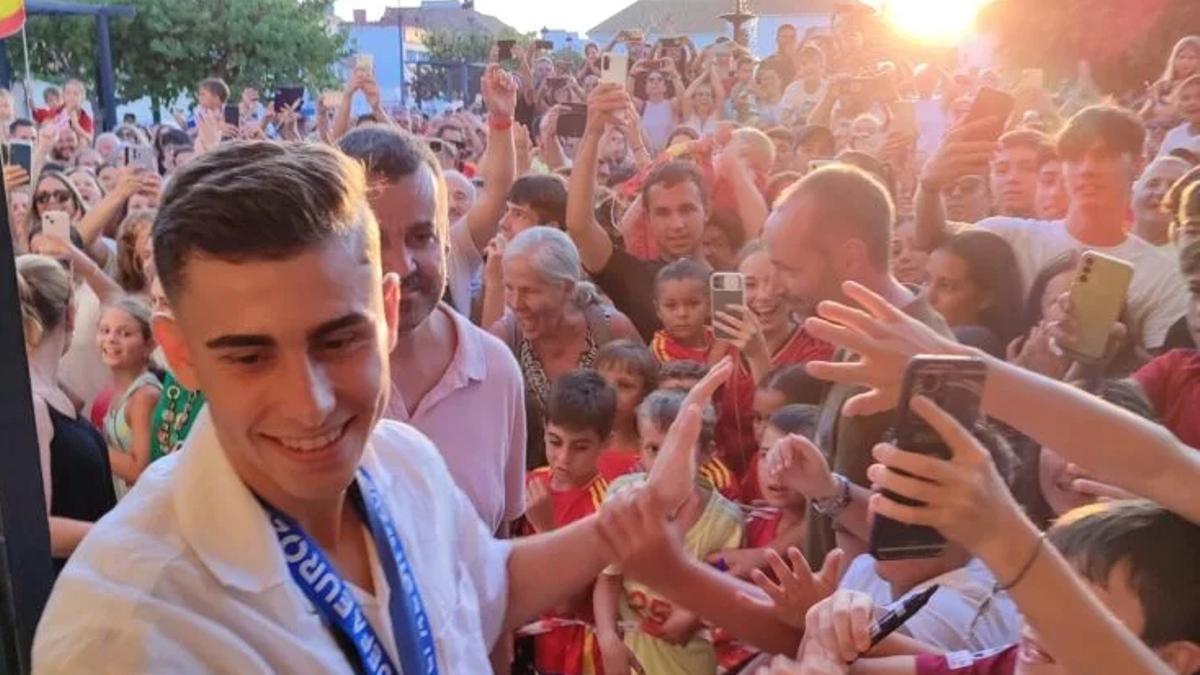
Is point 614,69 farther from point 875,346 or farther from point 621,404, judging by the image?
point 875,346

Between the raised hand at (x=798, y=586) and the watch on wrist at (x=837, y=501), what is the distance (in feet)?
1.48

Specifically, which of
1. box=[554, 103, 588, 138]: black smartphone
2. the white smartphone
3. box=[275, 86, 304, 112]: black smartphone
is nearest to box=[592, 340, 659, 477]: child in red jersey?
box=[554, 103, 588, 138]: black smartphone

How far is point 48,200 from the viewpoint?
5.38 metres

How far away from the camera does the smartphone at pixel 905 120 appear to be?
454 centimetres

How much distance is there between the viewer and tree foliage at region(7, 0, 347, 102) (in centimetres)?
541

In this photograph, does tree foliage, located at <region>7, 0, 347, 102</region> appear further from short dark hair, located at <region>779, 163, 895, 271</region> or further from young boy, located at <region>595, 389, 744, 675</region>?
young boy, located at <region>595, 389, 744, 675</region>

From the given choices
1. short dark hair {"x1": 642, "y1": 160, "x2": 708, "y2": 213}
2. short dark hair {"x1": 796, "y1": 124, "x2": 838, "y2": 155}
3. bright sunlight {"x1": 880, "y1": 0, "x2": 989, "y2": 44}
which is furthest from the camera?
short dark hair {"x1": 796, "y1": 124, "x2": 838, "y2": 155}

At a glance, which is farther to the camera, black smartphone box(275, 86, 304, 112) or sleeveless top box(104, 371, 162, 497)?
black smartphone box(275, 86, 304, 112)

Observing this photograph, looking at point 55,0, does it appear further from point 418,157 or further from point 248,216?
point 248,216

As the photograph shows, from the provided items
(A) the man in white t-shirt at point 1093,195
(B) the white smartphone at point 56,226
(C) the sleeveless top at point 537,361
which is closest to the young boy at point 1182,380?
(A) the man in white t-shirt at point 1093,195

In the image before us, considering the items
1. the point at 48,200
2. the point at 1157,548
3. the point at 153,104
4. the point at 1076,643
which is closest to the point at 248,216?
the point at 1076,643

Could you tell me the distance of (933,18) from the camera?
4.21m

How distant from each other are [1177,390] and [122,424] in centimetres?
282

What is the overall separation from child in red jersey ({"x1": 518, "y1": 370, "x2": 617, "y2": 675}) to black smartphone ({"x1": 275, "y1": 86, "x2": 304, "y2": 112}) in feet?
12.0
